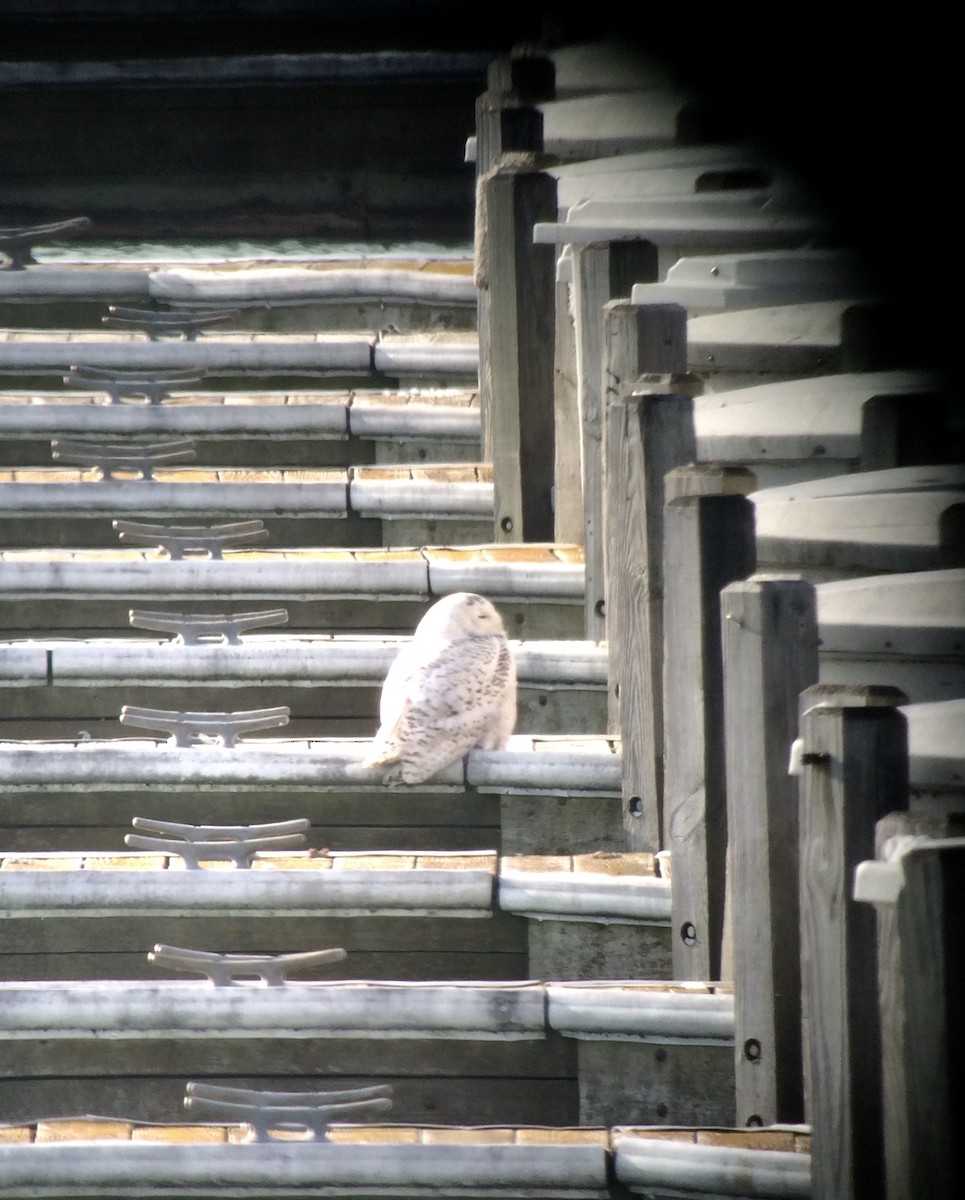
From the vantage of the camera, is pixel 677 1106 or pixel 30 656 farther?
pixel 30 656

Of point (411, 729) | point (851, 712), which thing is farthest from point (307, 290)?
point (851, 712)

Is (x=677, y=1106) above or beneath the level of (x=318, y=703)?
beneath

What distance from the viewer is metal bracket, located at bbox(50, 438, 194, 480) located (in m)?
8.07

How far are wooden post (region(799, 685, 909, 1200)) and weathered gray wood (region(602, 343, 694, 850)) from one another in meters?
1.75

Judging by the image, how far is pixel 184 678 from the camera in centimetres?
677

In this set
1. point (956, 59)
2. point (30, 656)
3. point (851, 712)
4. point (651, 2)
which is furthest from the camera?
point (651, 2)

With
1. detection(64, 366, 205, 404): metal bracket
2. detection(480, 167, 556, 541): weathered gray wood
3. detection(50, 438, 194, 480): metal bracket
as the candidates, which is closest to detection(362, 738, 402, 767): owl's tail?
detection(480, 167, 556, 541): weathered gray wood

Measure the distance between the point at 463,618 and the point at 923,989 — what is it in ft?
9.78

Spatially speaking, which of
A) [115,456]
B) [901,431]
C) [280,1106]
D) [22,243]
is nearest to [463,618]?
[901,431]

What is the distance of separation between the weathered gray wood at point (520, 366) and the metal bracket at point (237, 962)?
8.95 feet

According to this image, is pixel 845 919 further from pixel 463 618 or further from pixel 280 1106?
pixel 463 618

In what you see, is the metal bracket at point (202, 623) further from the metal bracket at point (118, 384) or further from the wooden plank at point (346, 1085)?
the metal bracket at point (118, 384)

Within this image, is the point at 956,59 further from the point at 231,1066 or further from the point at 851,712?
the point at 231,1066

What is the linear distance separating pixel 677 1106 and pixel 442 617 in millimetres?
1684
